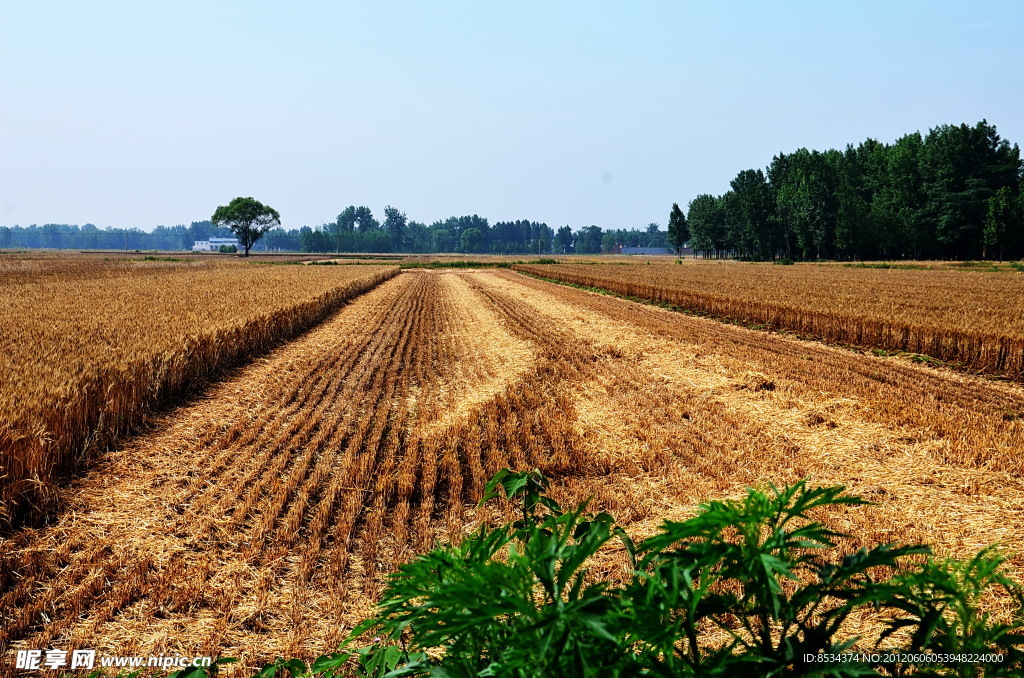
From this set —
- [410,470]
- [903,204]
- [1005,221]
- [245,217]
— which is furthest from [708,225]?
[410,470]

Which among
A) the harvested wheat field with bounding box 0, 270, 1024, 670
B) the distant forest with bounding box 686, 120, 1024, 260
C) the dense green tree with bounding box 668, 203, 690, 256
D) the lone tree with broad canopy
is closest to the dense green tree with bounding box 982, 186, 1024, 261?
the distant forest with bounding box 686, 120, 1024, 260

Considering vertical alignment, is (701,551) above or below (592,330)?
above

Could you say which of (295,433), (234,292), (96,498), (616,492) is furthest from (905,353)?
(234,292)

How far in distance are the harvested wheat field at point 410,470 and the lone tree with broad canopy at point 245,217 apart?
121168mm

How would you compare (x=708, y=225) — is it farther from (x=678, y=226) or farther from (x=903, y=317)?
(x=903, y=317)

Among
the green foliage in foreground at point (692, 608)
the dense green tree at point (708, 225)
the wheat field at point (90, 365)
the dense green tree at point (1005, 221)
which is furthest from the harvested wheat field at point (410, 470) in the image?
the dense green tree at point (708, 225)

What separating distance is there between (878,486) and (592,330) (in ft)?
42.2

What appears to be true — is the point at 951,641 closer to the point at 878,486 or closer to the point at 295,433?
the point at 878,486

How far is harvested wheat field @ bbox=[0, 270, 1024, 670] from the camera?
4453mm

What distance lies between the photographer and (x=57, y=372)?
7477mm

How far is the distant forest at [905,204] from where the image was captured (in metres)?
80.0

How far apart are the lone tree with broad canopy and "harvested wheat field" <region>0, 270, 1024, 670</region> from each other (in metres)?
121

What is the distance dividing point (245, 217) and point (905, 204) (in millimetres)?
124049

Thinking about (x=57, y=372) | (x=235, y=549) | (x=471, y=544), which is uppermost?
(x=471, y=544)
